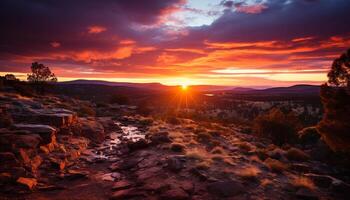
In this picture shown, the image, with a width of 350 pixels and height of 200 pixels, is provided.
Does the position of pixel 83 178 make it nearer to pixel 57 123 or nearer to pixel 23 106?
pixel 57 123

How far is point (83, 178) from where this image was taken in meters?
12.1

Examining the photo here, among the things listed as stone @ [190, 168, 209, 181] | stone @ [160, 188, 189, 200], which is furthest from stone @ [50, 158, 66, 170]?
stone @ [190, 168, 209, 181]

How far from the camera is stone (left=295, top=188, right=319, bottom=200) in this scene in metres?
10.2

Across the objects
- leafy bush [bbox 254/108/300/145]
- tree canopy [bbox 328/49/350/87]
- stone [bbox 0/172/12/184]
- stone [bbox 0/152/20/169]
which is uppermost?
tree canopy [bbox 328/49/350/87]

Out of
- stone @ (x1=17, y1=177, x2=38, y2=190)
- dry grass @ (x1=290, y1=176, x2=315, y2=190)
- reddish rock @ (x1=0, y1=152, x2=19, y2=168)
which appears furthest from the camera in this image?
reddish rock @ (x1=0, y1=152, x2=19, y2=168)

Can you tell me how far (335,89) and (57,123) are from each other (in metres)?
18.3

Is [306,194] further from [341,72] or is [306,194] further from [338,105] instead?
[341,72]

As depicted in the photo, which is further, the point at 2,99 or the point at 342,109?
the point at 2,99

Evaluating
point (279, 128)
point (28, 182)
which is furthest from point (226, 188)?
point (279, 128)

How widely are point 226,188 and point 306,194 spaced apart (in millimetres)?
3061

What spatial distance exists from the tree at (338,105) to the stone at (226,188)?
357 inches

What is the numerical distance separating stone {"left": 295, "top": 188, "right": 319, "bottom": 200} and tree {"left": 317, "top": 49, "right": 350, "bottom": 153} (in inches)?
276

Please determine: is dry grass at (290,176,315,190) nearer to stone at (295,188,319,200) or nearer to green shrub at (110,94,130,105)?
stone at (295,188,319,200)

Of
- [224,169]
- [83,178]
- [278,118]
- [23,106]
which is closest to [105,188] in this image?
[83,178]
